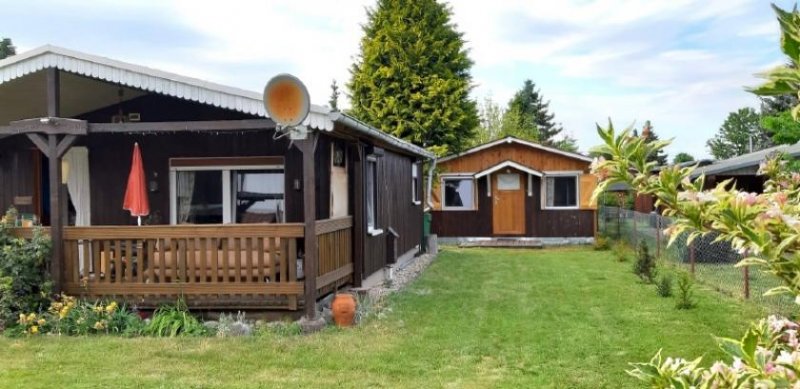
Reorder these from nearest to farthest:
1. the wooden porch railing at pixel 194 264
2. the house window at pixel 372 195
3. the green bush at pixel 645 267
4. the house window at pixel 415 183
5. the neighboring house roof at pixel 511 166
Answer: the wooden porch railing at pixel 194 264
the green bush at pixel 645 267
the house window at pixel 372 195
the house window at pixel 415 183
the neighboring house roof at pixel 511 166

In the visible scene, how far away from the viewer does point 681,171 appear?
1.93 m

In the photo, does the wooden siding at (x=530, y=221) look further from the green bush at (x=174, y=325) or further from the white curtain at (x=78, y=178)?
the green bush at (x=174, y=325)

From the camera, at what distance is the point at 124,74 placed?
7297 millimetres

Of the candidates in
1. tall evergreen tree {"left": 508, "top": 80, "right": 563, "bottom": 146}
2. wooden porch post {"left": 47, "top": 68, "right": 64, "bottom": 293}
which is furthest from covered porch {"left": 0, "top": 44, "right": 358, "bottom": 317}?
tall evergreen tree {"left": 508, "top": 80, "right": 563, "bottom": 146}

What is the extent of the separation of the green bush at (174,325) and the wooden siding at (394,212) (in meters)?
3.30

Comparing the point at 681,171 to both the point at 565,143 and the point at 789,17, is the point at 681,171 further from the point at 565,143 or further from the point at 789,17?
the point at 565,143

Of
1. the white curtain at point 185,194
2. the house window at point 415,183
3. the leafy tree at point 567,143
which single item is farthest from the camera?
the leafy tree at point 567,143

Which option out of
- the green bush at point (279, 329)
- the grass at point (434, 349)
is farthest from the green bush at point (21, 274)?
the green bush at point (279, 329)

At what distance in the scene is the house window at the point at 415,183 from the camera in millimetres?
15398

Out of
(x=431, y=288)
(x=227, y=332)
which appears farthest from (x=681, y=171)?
(x=431, y=288)

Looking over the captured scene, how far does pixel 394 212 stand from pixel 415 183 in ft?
11.4

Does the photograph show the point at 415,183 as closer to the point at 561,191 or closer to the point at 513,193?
the point at 513,193

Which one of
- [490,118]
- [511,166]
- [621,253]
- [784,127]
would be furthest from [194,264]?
[490,118]

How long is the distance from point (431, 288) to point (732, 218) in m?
8.58
